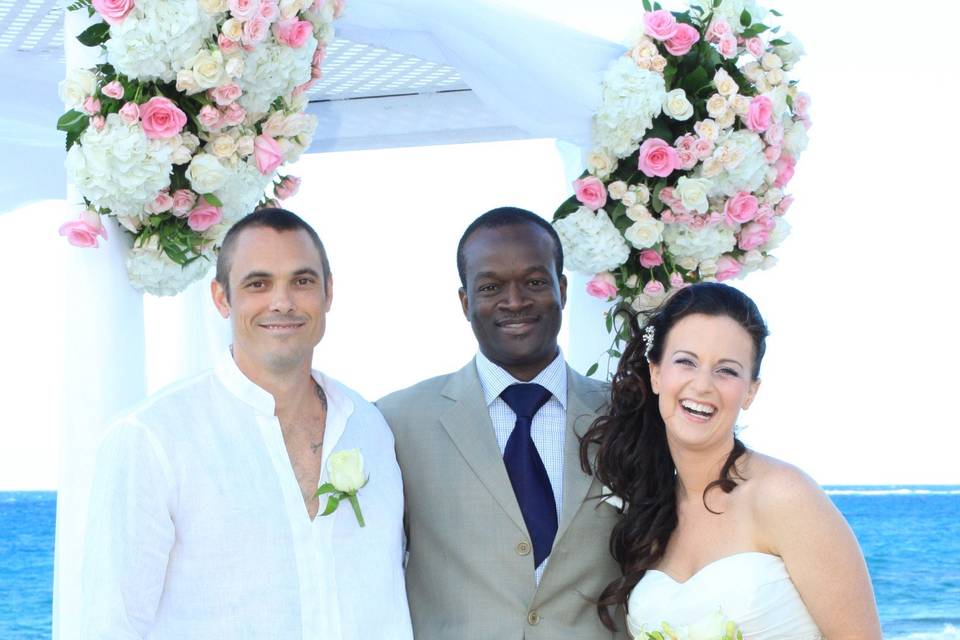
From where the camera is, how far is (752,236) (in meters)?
4.64

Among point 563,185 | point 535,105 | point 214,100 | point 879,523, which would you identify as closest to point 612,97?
point 535,105

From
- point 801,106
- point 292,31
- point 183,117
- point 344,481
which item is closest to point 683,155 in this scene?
point 801,106

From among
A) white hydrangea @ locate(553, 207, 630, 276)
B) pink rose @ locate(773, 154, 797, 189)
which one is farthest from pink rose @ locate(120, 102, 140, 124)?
pink rose @ locate(773, 154, 797, 189)

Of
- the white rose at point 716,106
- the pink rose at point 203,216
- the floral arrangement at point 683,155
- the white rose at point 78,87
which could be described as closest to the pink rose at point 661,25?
the floral arrangement at point 683,155

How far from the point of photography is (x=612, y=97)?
432 centimetres

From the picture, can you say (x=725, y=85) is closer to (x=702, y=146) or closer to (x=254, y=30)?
(x=702, y=146)

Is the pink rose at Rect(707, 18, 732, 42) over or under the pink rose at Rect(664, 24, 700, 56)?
over

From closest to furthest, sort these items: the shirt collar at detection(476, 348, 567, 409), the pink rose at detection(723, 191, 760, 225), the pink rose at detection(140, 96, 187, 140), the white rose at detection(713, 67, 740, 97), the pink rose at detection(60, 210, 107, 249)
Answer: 1. the pink rose at detection(140, 96, 187, 140)
2. the pink rose at detection(60, 210, 107, 249)
3. the shirt collar at detection(476, 348, 567, 409)
4. the white rose at detection(713, 67, 740, 97)
5. the pink rose at detection(723, 191, 760, 225)

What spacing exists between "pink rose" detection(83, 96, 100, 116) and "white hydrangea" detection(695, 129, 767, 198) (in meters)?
2.14

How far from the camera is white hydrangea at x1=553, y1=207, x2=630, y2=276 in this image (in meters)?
4.40

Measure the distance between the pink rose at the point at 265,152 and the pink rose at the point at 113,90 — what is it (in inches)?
16.7

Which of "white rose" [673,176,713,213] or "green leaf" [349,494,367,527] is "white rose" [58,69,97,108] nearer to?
"green leaf" [349,494,367,527]

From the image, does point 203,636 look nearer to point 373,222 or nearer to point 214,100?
point 214,100

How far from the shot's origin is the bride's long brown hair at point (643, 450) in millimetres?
3613
